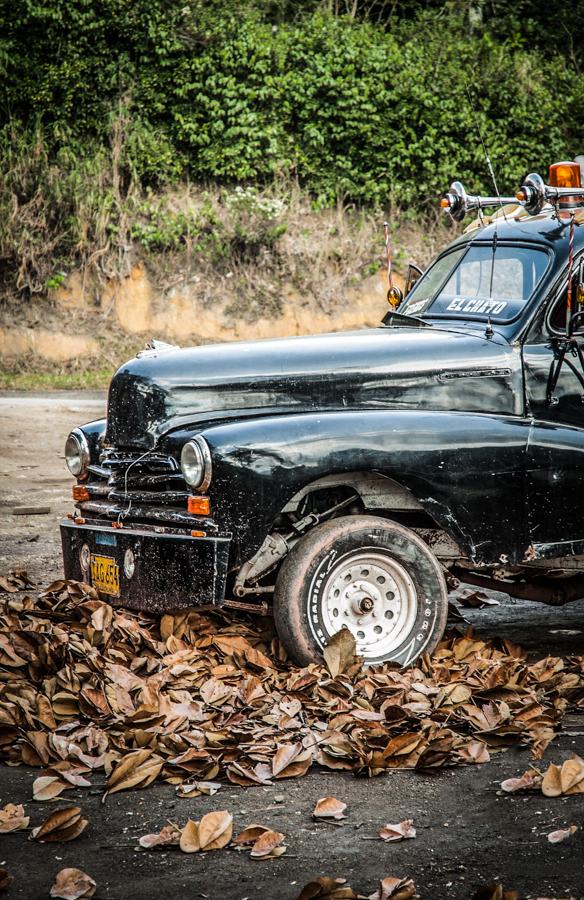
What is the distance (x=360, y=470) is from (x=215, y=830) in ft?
6.60

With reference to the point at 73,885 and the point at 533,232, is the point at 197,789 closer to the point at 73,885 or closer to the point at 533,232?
the point at 73,885

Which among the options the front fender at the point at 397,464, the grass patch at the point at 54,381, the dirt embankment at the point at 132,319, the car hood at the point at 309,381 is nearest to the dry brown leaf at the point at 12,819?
the front fender at the point at 397,464

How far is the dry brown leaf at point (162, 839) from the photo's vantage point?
3777 mm

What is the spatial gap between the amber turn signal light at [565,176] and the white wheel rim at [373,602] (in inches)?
96.3

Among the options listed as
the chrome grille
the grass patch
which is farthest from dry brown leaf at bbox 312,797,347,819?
the grass patch

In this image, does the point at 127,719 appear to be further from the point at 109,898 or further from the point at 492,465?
the point at 492,465

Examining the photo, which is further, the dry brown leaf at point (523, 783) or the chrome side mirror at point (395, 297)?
the chrome side mirror at point (395, 297)

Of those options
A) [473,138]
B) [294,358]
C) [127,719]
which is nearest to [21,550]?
[294,358]

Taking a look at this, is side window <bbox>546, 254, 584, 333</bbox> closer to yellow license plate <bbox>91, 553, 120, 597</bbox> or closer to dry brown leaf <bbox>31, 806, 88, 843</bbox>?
yellow license plate <bbox>91, 553, 120, 597</bbox>

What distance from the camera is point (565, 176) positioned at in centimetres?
653

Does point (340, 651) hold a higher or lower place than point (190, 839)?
higher

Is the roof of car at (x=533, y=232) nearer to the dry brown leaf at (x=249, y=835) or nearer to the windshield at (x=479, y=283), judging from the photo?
the windshield at (x=479, y=283)

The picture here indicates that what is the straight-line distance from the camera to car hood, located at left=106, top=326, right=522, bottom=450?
19.0ft

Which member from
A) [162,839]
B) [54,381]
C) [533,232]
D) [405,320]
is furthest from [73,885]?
[54,381]
